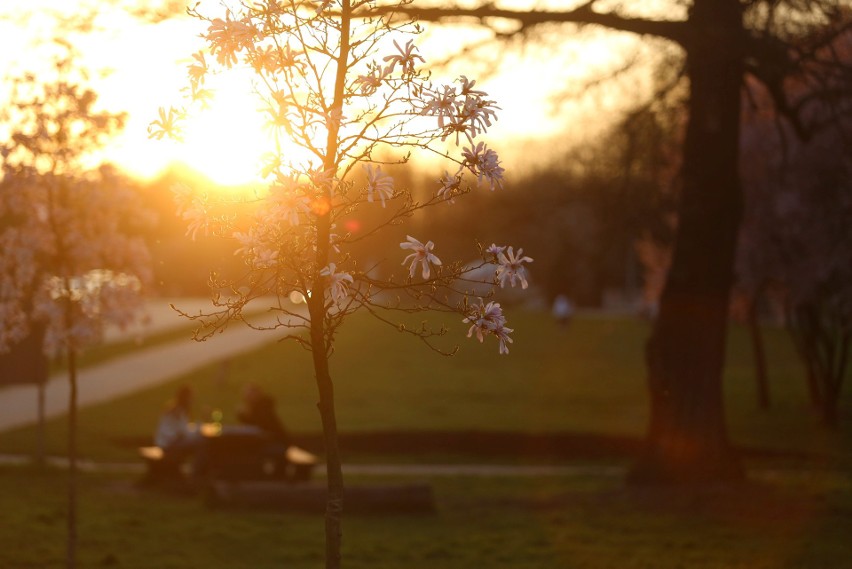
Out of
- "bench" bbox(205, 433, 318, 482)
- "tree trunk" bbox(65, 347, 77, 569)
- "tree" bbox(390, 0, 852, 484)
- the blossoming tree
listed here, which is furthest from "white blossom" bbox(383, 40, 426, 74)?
"bench" bbox(205, 433, 318, 482)

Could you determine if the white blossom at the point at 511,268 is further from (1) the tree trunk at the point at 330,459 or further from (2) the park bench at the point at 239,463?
(2) the park bench at the point at 239,463

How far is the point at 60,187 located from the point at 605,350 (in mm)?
39545

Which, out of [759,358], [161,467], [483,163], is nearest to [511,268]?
[483,163]

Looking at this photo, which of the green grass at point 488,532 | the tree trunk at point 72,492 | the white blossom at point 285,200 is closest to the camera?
the white blossom at point 285,200

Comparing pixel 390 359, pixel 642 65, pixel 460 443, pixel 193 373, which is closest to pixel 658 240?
pixel 642 65

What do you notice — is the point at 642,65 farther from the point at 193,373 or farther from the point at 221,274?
the point at 193,373

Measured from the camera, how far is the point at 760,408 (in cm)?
3170

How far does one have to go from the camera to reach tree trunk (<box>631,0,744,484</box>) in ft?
48.2

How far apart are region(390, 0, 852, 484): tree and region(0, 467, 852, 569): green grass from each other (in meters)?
0.72

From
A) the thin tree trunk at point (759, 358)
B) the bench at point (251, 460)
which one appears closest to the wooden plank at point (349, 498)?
the bench at point (251, 460)

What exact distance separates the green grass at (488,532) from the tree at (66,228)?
58.5 inches

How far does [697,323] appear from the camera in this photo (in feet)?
49.2

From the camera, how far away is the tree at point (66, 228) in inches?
454

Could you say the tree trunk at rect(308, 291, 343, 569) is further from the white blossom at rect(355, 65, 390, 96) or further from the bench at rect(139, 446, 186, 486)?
the bench at rect(139, 446, 186, 486)
